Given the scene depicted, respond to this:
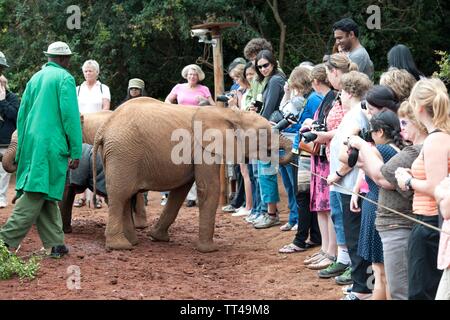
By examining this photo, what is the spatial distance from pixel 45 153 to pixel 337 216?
2810 millimetres

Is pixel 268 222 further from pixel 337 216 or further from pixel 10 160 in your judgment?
pixel 10 160

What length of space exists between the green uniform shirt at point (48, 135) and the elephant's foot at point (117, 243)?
1.15 m

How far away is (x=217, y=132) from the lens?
9672 mm

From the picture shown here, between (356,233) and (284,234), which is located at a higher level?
(356,233)

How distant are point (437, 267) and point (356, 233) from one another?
6.21 feet

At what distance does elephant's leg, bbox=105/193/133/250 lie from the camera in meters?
9.38

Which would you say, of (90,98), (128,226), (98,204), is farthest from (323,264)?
(90,98)

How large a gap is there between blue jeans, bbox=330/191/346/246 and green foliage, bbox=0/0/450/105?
25.2 ft

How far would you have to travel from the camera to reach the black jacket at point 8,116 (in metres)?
11.9

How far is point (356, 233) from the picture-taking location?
733 cm

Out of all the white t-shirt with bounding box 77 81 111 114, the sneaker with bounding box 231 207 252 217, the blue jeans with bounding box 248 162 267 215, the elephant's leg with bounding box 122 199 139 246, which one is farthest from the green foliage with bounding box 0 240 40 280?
the white t-shirt with bounding box 77 81 111 114

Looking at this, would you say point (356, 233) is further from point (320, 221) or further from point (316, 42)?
point (316, 42)

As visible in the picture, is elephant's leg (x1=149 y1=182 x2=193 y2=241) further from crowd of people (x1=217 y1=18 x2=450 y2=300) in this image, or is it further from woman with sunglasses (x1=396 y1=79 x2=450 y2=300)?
woman with sunglasses (x1=396 y1=79 x2=450 y2=300)

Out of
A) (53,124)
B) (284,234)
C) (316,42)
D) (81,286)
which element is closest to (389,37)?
(316,42)
